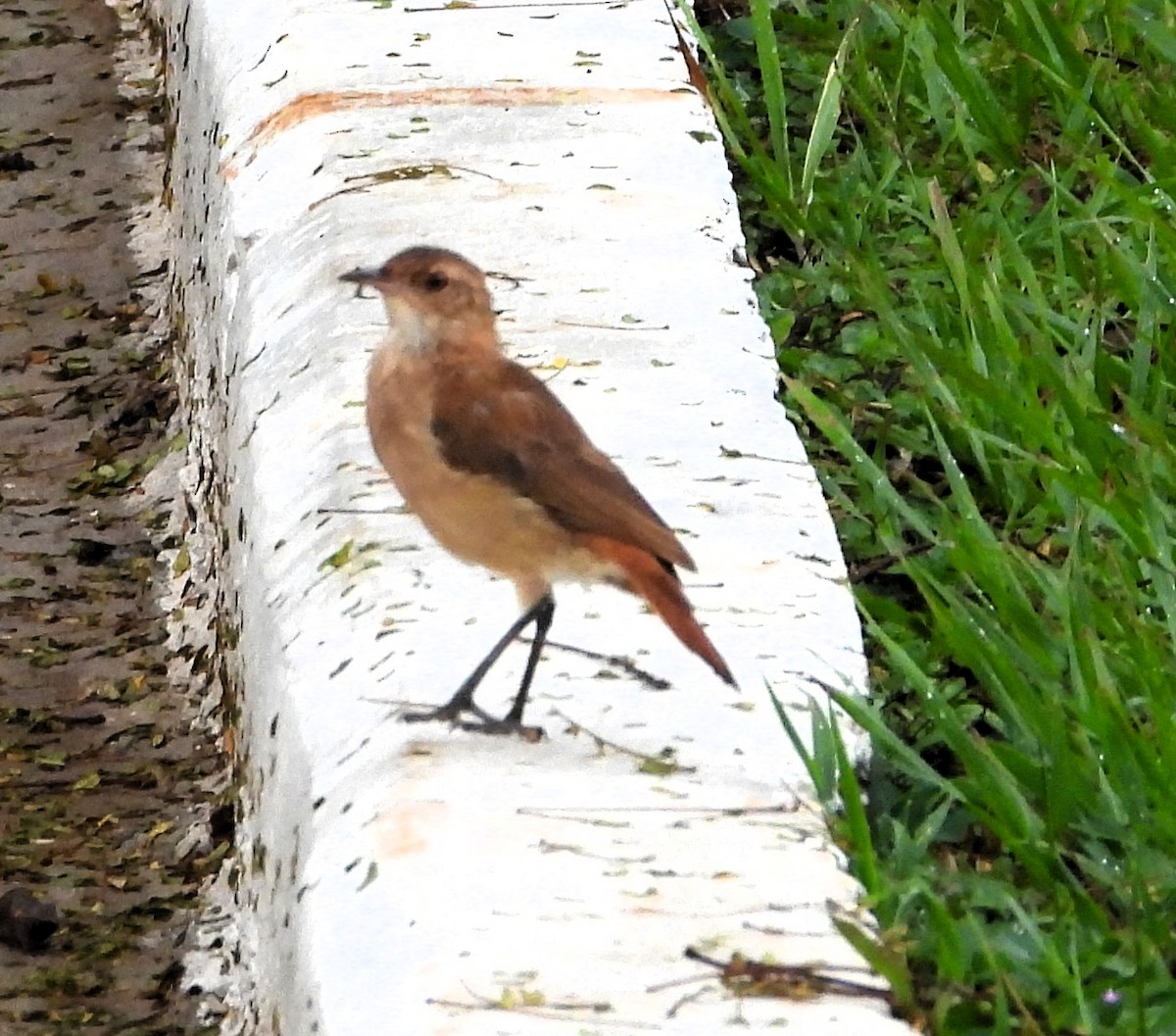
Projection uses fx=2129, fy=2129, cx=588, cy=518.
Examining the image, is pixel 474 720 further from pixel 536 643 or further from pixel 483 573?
pixel 483 573

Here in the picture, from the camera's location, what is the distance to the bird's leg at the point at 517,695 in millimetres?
2039

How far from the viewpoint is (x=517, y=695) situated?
206cm

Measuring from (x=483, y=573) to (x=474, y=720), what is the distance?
227 mm

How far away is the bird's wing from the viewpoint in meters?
2.08

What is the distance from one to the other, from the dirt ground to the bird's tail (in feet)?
2.36

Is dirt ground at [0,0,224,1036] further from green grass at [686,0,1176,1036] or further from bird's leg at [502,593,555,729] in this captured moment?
green grass at [686,0,1176,1036]

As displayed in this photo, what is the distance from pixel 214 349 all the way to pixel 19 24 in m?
1.79

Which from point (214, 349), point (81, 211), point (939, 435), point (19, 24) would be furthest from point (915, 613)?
point (19, 24)

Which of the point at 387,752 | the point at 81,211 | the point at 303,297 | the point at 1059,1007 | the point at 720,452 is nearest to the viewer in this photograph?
the point at 1059,1007

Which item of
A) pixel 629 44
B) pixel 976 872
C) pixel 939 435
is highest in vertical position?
pixel 629 44

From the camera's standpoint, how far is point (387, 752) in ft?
6.59

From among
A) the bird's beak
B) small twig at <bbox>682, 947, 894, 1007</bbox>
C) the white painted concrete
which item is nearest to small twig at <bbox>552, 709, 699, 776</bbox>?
the white painted concrete

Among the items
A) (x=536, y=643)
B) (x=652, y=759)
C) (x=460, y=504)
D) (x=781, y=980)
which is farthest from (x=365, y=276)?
(x=781, y=980)

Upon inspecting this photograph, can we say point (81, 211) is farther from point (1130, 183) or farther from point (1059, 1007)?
point (1059, 1007)
